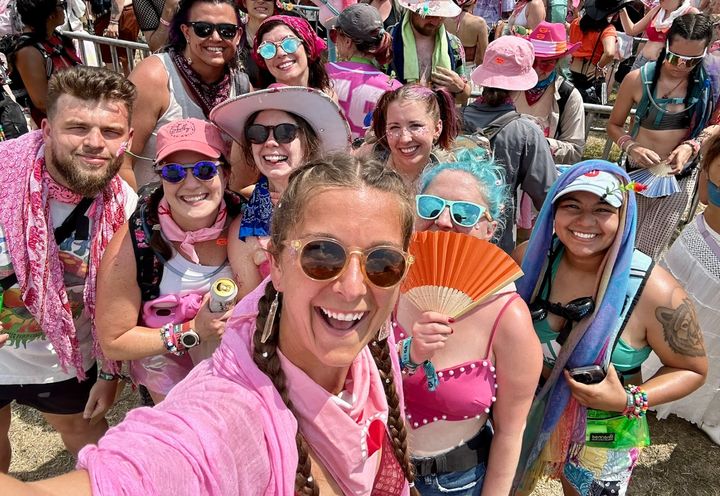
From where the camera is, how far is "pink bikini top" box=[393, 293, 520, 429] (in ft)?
5.80

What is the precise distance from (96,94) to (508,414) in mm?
2105

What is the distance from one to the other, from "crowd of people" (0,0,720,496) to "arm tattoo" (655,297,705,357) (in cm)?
1

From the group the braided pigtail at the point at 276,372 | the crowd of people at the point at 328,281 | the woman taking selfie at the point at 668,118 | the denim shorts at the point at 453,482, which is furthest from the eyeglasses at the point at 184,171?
the woman taking selfie at the point at 668,118

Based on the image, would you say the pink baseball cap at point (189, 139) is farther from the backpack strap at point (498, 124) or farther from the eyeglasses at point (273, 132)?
the backpack strap at point (498, 124)

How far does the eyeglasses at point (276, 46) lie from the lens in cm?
307

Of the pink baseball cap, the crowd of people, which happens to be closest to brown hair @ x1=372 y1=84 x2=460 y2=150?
the crowd of people

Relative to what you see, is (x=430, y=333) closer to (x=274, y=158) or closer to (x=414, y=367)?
(x=414, y=367)

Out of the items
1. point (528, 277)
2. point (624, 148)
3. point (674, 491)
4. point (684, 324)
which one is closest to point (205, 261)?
point (528, 277)

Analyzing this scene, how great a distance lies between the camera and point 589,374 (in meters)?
2.05

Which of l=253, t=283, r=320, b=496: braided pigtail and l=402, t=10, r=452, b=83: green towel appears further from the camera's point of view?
l=402, t=10, r=452, b=83: green towel

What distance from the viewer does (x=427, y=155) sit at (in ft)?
9.52

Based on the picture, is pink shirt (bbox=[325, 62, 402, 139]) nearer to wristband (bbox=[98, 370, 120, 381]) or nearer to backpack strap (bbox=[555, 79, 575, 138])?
backpack strap (bbox=[555, 79, 575, 138])

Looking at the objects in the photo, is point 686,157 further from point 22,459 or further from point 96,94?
point 22,459

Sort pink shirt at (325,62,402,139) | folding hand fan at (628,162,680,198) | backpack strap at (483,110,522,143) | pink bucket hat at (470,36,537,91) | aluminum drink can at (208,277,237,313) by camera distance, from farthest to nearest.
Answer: folding hand fan at (628,162,680,198) → pink shirt at (325,62,402,139) → pink bucket hat at (470,36,537,91) → backpack strap at (483,110,522,143) → aluminum drink can at (208,277,237,313)
